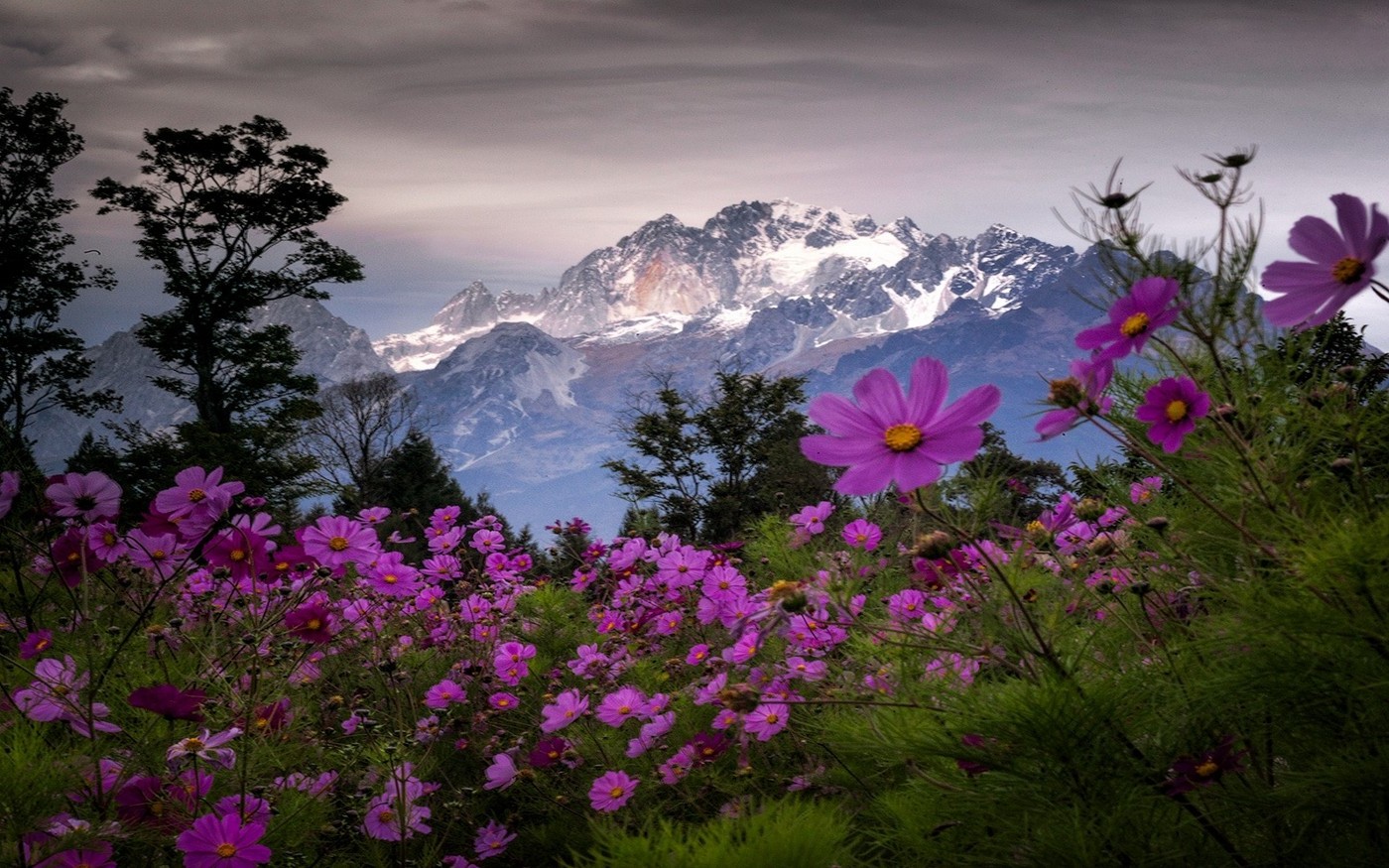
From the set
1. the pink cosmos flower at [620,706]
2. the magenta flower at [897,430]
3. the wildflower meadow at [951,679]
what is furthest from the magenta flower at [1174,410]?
the pink cosmos flower at [620,706]

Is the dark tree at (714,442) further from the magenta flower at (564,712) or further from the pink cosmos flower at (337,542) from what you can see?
the pink cosmos flower at (337,542)

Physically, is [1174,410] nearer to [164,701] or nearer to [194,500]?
[164,701]

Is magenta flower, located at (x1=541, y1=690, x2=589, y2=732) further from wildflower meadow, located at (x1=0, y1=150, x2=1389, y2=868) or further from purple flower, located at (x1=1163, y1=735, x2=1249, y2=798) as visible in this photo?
purple flower, located at (x1=1163, y1=735, x2=1249, y2=798)

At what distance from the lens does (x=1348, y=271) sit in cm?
96

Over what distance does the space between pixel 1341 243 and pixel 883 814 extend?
1.05 m

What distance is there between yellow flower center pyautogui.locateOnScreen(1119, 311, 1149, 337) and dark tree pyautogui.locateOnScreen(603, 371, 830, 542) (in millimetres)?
25692

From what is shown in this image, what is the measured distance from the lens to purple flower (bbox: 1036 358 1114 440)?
1.02 m

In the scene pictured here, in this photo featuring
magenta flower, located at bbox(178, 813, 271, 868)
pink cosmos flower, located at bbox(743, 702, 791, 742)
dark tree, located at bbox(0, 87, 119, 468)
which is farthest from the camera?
dark tree, located at bbox(0, 87, 119, 468)

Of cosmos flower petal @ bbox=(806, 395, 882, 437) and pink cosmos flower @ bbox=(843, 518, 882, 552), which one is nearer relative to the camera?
cosmos flower petal @ bbox=(806, 395, 882, 437)

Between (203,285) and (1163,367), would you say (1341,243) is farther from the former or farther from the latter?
(203,285)

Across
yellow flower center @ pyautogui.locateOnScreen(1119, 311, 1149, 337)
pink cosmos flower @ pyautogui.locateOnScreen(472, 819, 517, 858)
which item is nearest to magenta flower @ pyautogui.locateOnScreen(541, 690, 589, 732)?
pink cosmos flower @ pyautogui.locateOnScreen(472, 819, 517, 858)

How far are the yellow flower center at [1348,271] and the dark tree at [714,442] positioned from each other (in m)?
25.8

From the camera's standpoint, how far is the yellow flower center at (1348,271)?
950 millimetres

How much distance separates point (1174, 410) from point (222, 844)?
1604 millimetres
